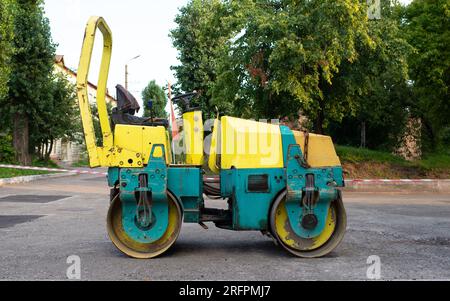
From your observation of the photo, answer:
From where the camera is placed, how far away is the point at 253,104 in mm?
→ 19797

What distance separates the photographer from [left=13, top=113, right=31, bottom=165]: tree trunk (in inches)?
988

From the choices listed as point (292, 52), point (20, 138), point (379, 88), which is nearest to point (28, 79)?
point (20, 138)

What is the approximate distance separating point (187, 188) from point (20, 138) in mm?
21678

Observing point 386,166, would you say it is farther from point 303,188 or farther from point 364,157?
point 303,188

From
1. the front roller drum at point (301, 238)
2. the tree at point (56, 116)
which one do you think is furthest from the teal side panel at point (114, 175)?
the tree at point (56, 116)

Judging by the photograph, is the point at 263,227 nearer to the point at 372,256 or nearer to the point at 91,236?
the point at 372,256

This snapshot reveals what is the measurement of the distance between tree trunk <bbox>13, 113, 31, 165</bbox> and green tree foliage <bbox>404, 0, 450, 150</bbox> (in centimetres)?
1880

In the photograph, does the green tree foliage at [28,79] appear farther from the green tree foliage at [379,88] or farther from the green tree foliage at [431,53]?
the green tree foliage at [431,53]

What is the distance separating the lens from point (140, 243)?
6.02 m

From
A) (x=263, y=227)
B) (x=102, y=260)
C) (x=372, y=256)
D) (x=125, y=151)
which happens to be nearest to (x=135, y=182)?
(x=125, y=151)

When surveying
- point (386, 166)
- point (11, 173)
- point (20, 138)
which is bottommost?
point (11, 173)

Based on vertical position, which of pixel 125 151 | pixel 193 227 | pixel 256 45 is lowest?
pixel 193 227

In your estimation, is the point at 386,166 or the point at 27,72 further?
the point at 27,72

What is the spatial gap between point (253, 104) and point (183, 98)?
1334 centimetres
